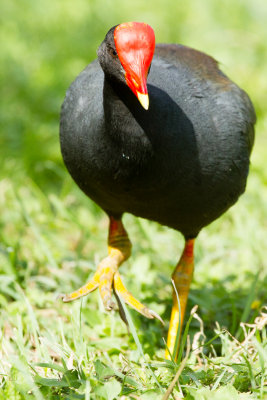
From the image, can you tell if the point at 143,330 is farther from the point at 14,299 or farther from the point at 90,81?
the point at 90,81

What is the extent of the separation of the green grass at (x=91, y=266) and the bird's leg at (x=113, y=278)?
4.6 inches

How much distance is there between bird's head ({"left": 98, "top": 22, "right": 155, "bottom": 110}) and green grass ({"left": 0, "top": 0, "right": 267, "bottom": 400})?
107 centimetres

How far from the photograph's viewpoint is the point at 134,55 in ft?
9.45

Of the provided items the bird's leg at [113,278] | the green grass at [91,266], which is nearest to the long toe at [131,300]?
the bird's leg at [113,278]

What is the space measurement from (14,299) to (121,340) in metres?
0.78

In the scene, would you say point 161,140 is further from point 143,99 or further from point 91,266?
point 91,266

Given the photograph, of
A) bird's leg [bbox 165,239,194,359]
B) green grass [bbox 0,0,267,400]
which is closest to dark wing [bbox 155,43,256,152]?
green grass [bbox 0,0,267,400]

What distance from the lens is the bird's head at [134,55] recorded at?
284 centimetres

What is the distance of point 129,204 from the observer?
340cm

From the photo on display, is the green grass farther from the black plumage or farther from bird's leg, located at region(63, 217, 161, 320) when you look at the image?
the black plumage

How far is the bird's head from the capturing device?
2.84 metres

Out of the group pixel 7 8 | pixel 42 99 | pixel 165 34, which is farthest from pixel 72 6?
pixel 42 99

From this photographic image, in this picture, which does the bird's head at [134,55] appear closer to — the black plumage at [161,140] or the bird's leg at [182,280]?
the black plumage at [161,140]

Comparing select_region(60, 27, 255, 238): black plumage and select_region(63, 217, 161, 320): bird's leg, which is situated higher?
select_region(60, 27, 255, 238): black plumage
